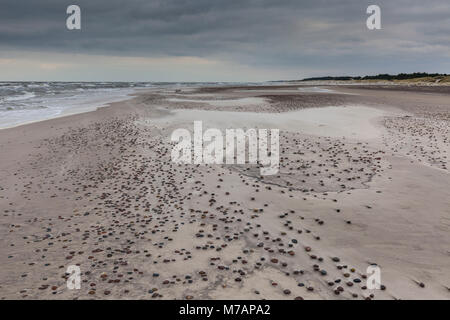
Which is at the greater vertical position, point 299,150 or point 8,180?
point 299,150

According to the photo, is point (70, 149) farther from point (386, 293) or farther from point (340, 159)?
point (386, 293)

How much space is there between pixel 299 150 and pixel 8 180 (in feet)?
48.8

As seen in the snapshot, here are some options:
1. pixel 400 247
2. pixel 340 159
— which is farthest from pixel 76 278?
pixel 340 159

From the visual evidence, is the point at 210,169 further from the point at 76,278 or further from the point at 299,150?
the point at 76,278

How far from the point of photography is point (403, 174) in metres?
14.1

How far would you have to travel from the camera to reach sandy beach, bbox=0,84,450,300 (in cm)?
735

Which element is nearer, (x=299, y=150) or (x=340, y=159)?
(x=340, y=159)

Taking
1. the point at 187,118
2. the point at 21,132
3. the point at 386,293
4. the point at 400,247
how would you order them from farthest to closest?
the point at 187,118
the point at 21,132
the point at 400,247
the point at 386,293

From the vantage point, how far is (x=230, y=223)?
34.3 feet

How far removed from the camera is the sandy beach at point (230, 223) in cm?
735

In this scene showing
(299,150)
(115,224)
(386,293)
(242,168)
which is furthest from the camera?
(299,150)

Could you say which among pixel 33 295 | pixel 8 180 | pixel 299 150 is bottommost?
pixel 33 295

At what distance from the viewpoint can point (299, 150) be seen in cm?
1784

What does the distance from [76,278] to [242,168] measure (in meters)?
9.63
